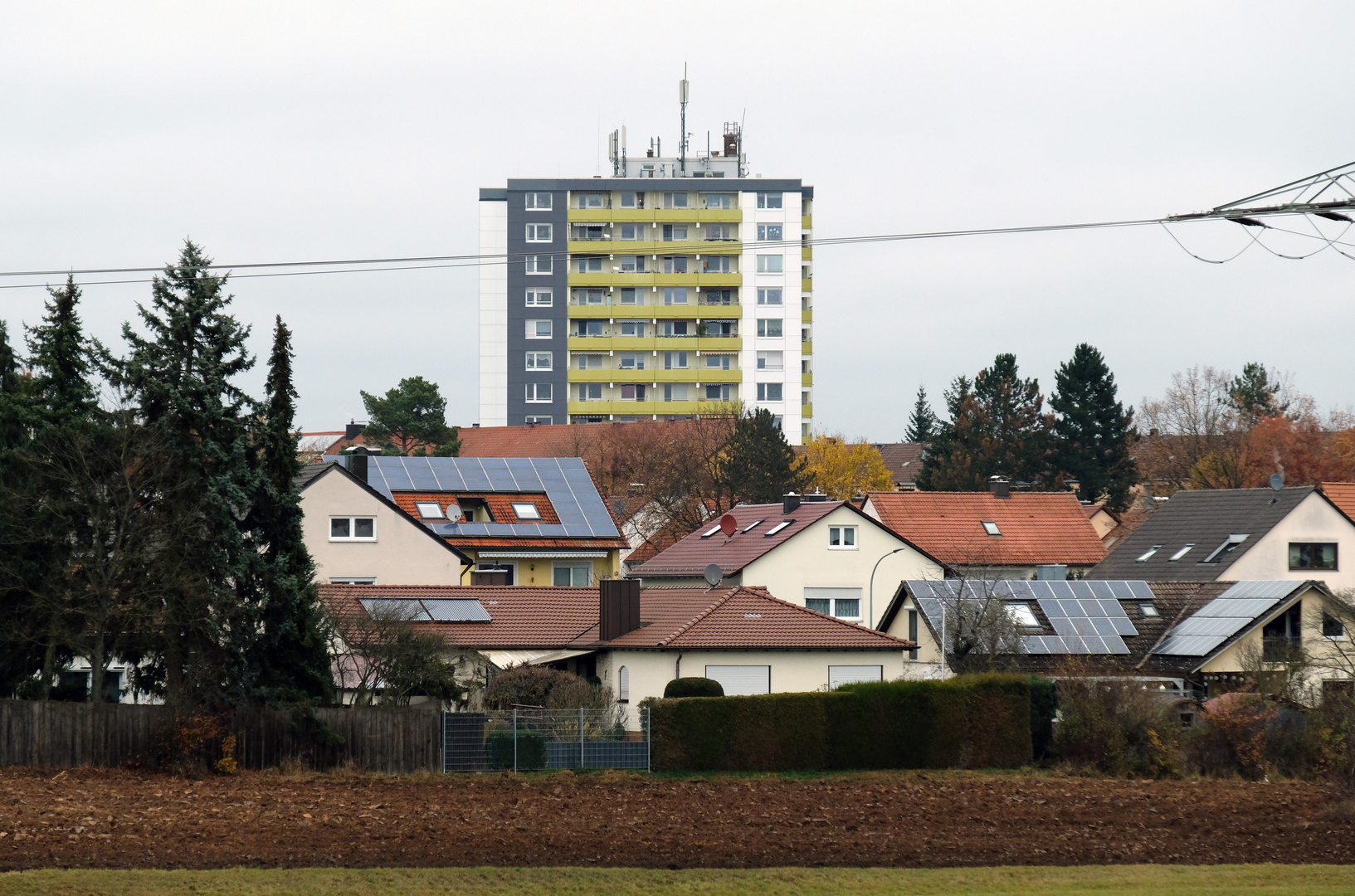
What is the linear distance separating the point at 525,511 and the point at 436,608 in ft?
56.7

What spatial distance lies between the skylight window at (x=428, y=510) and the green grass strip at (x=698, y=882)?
37348 mm

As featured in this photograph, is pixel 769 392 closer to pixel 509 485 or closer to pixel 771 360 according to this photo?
pixel 771 360

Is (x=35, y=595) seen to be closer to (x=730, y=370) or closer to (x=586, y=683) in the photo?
(x=586, y=683)

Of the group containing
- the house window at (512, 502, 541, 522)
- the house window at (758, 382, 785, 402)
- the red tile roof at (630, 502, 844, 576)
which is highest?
the house window at (758, 382, 785, 402)

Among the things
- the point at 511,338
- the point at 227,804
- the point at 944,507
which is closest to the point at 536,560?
the point at 944,507

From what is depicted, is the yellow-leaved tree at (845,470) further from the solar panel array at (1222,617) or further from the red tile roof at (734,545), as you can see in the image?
the solar panel array at (1222,617)

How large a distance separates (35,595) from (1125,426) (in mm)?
77481

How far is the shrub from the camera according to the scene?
37.5 meters

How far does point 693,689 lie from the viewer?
37.6 m

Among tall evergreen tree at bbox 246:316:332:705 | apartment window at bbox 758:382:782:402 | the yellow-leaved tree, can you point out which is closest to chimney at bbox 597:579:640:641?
tall evergreen tree at bbox 246:316:332:705

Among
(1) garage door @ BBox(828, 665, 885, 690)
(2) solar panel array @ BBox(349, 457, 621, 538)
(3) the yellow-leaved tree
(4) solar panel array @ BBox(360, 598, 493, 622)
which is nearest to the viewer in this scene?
(1) garage door @ BBox(828, 665, 885, 690)

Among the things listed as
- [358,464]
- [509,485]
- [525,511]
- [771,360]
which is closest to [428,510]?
[509,485]

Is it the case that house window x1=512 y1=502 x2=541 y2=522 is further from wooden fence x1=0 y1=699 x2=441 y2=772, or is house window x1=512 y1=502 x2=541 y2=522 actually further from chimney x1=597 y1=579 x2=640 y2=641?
wooden fence x1=0 y1=699 x2=441 y2=772

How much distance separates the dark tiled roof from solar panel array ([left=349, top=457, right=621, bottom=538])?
18.5 metres
